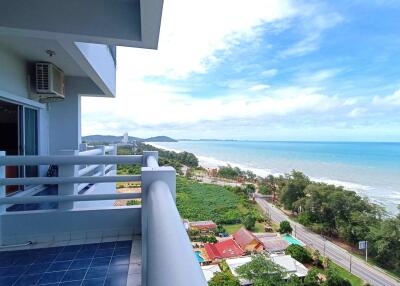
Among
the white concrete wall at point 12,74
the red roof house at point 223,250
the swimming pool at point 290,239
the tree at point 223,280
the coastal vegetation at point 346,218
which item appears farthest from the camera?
the swimming pool at point 290,239

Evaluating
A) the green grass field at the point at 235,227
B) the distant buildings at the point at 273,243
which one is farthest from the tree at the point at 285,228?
the distant buildings at the point at 273,243

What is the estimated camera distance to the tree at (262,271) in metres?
7.99

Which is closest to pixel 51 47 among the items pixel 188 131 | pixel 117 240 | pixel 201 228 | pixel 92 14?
pixel 92 14

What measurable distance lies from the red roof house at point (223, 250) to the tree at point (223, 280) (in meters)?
1.57

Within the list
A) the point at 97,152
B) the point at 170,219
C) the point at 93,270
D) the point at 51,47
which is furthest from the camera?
the point at 97,152

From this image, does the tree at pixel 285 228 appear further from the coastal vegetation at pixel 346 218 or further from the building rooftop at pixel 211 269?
the building rooftop at pixel 211 269

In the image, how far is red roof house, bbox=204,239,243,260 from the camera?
33.0 feet

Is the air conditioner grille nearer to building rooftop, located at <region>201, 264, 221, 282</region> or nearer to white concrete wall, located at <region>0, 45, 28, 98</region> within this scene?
white concrete wall, located at <region>0, 45, 28, 98</region>

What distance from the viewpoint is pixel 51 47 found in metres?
2.98

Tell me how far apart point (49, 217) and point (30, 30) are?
145 centimetres

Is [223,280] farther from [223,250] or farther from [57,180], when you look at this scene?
[57,180]

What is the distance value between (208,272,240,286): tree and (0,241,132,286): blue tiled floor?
6892mm

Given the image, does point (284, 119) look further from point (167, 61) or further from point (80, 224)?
point (80, 224)

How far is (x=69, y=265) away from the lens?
155 centimetres
